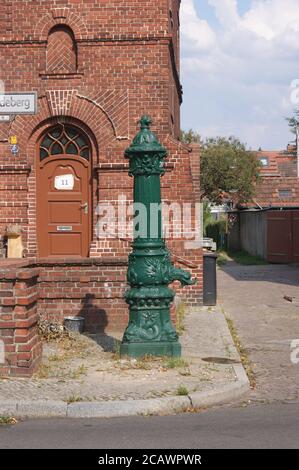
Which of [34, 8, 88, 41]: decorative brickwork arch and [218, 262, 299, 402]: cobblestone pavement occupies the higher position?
[34, 8, 88, 41]: decorative brickwork arch

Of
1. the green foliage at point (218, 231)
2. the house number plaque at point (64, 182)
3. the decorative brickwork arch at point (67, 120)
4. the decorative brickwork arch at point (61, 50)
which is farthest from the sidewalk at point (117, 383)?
the green foliage at point (218, 231)

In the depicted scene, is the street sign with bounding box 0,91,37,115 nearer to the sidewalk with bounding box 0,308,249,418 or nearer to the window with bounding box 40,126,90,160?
the window with bounding box 40,126,90,160

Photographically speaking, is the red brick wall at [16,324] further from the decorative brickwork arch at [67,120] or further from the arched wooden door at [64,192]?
the arched wooden door at [64,192]

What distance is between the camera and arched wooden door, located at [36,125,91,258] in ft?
49.1

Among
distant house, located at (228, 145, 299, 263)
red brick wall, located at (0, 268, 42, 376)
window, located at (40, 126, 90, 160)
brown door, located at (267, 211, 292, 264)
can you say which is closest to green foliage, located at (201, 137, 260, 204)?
distant house, located at (228, 145, 299, 263)

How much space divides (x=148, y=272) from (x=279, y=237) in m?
23.8

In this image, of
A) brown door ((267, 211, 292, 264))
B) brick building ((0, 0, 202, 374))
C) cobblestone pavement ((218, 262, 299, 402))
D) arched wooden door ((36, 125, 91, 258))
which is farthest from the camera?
brown door ((267, 211, 292, 264))

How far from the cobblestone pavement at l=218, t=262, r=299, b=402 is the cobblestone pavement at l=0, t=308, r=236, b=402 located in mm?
506

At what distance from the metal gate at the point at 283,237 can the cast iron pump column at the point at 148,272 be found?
910 inches

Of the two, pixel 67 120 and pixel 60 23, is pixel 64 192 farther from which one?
pixel 60 23

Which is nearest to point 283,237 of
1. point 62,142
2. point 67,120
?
point 62,142

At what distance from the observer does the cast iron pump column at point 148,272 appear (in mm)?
9383

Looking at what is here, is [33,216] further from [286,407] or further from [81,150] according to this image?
[286,407]

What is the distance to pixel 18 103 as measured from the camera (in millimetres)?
14859
